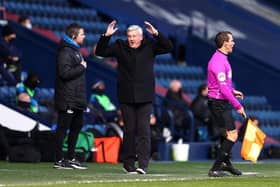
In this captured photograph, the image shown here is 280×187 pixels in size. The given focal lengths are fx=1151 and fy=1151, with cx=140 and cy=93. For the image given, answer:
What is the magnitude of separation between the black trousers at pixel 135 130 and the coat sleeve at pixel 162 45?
72cm

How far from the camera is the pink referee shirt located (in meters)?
14.3

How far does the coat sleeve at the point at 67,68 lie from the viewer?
15977 millimetres

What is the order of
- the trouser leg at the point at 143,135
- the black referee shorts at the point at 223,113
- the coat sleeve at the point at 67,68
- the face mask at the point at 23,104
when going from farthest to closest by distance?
the face mask at the point at 23,104
the coat sleeve at the point at 67,68
the trouser leg at the point at 143,135
the black referee shorts at the point at 223,113

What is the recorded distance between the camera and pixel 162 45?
15094 mm

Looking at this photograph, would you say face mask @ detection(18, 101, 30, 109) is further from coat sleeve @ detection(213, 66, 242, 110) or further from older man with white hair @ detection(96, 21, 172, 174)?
coat sleeve @ detection(213, 66, 242, 110)

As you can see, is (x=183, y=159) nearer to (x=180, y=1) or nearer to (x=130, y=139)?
(x=130, y=139)

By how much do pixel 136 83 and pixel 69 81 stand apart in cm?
138

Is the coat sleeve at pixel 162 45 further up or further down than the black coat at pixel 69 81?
further up

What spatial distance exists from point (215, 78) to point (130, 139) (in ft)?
4.84

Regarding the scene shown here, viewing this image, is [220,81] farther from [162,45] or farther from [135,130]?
[135,130]

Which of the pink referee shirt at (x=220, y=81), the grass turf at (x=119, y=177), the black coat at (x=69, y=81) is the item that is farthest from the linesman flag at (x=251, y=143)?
the black coat at (x=69, y=81)

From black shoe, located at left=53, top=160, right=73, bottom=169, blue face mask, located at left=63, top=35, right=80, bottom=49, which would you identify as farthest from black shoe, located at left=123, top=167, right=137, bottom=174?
blue face mask, located at left=63, top=35, right=80, bottom=49

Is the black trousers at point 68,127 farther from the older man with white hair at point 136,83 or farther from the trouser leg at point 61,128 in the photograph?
the older man with white hair at point 136,83

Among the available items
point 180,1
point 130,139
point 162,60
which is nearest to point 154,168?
point 130,139
